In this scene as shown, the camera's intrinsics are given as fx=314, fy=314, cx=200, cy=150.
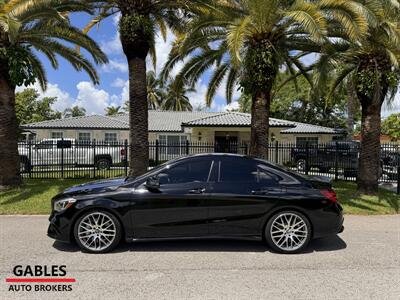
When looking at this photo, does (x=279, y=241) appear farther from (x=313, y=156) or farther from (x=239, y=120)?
(x=239, y=120)

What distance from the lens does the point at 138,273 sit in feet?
13.9

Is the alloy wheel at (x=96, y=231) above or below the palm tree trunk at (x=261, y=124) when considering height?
below

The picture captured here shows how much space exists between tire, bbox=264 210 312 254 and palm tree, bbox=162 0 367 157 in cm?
462

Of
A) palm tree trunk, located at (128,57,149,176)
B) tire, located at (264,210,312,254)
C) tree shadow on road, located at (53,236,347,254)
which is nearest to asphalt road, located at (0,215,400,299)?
tree shadow on road, located at (53,236,347,254)

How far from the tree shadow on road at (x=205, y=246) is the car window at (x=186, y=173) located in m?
1.03

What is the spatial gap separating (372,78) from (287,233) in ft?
23.1

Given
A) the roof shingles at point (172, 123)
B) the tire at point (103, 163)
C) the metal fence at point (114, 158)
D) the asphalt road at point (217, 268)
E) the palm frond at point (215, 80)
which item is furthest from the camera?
the roof shingles at point (172, 123)

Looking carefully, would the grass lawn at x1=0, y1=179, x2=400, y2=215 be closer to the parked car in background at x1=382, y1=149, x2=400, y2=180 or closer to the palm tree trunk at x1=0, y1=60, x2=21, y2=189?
the palm tree trunk at x1=0, y1=60, x2=21, y2=189

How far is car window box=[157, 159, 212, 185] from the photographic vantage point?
5.17 m

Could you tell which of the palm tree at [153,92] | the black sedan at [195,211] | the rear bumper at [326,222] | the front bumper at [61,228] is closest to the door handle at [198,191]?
the black sedan at [195,211]

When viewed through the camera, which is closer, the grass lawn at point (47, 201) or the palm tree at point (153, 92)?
the grass lawn at point (47, 201)

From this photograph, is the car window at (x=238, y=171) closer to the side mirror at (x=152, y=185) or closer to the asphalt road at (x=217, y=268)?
the side mirror at (x=152, y=185)

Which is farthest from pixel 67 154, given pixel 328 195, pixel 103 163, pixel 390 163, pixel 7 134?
pixel 390 163

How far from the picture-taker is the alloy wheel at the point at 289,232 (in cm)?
506
